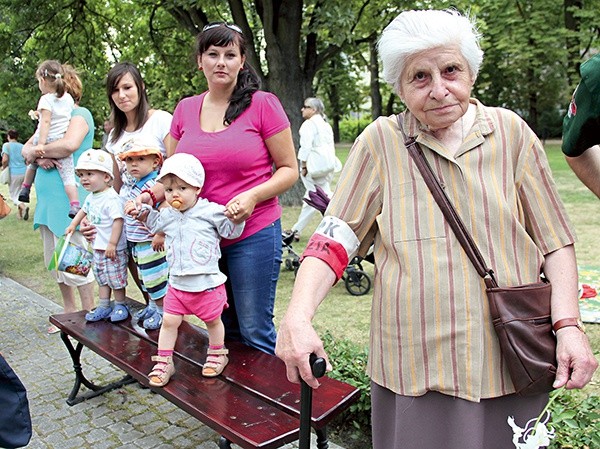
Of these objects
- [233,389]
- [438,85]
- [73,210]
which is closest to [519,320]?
[438,85]

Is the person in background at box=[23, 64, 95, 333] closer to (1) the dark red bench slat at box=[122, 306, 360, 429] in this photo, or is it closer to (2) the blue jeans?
(1) the dark red bench slat at box=[122, 306, 360, 429]

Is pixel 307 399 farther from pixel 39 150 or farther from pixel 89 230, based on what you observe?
pixel 39 150

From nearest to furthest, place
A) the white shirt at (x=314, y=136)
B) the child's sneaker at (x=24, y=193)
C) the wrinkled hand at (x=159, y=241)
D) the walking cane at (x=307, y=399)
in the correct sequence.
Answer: the walking cane at (x=307, y=399) < the wrinkled hand at (x=159, y=241) < the child's sneaker at (x=24, y=193) < the white shirt at (x=314, y=136)

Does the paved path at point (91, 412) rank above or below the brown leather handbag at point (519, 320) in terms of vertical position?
below

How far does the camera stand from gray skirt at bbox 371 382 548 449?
173cm

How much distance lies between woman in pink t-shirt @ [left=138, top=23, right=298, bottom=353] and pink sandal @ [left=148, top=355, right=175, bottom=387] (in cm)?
44

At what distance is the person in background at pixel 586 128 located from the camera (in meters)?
1.68

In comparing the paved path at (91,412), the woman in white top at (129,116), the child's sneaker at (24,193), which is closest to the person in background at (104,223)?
the woman in white top at (129,116)

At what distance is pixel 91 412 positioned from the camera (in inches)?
162

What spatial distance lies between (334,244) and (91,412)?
118 inches

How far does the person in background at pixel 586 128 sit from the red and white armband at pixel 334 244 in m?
0.69

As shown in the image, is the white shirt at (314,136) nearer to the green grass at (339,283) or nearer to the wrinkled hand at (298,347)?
the green grass at (339,283)

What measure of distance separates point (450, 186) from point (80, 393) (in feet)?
11.8

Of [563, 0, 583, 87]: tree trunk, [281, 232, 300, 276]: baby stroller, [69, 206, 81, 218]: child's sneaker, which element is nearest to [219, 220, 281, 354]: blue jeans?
[69, 206, 81, 218]: child's sneaker
